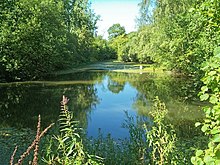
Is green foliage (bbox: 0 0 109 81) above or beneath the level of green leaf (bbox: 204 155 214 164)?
above

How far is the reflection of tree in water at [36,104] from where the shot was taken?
11.8 meters

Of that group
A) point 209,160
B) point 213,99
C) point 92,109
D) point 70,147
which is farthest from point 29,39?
point 209,160

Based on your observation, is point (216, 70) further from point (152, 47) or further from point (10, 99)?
point (152, 47)

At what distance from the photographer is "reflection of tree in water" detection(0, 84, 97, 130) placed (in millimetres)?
11812

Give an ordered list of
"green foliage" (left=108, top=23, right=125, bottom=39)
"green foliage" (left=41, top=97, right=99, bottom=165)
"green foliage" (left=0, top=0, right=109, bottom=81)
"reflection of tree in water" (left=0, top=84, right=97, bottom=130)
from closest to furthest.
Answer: "green foliage" (left=41, top=97, right=99, bottom=165) → "reflection of tree in water" (left=0, top=84, right=97, bottom=130) → "green foliage" (left=0, top=0, right=109, bottom=81) → "green foliage" (left=108, top=23, right=125, bottom=39)

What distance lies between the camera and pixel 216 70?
1.91m

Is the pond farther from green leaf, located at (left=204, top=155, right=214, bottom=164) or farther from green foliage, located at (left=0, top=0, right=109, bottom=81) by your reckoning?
green leaf, located at (left=204, top=155, right=214, bottom=164)

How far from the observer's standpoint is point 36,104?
596 inches

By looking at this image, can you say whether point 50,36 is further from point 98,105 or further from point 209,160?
point 209,160

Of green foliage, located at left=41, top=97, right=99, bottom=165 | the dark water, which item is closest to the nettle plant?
green foliage, located at left=41, top=97, right=99, bottom=165

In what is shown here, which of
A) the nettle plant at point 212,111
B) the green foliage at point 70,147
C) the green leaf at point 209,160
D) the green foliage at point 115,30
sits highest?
the green foliage at point 115,30

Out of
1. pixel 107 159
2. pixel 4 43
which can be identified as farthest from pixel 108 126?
pixel 4 43

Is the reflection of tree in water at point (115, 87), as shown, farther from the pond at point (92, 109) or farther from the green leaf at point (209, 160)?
the green leaf at point (209, 160)

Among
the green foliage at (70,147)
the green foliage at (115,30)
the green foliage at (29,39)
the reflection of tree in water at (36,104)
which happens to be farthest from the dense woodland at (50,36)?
the green foliage at (115,30)
